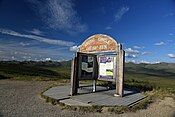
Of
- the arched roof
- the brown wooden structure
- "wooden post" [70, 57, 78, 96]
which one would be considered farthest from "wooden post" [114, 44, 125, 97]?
"wooden post" [70, 57, 78, 96]

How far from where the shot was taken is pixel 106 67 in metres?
10.6

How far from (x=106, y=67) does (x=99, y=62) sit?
61cm

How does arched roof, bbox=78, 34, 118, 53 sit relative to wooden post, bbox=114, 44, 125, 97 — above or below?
above

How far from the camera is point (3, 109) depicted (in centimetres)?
659

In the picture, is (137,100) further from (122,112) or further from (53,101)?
(53,101)

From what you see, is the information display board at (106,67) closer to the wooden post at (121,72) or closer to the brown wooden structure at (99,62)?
the brown wooden structure at (99,62)

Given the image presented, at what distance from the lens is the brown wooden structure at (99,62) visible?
962 centimetres

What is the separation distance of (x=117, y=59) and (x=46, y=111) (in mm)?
4366

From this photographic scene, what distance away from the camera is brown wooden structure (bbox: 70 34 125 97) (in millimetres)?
9617

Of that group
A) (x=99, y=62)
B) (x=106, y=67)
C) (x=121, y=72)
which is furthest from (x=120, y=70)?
(x=99, y=62)

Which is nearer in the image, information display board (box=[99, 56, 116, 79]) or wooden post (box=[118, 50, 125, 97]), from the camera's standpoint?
wooden post (box=[118, 50, 125, 97])

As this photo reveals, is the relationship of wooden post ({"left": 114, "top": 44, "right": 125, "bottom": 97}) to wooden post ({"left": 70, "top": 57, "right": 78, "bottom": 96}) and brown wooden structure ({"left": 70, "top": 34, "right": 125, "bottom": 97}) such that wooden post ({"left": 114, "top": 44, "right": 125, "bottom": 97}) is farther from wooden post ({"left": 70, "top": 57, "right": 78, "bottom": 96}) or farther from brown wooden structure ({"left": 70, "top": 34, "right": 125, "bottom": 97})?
wooden post ({"left": 70, "top": 57, "right": 78, "bottom": 96})

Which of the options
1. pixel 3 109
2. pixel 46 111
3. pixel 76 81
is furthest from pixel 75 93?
pixel 3 109

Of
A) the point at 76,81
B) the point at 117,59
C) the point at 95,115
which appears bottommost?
the point at 95,115
